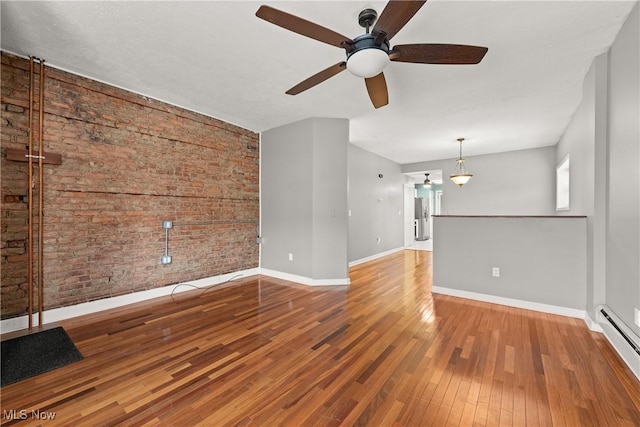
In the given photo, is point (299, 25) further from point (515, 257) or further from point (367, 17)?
point (515, 257)

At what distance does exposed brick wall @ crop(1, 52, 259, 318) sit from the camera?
263cm

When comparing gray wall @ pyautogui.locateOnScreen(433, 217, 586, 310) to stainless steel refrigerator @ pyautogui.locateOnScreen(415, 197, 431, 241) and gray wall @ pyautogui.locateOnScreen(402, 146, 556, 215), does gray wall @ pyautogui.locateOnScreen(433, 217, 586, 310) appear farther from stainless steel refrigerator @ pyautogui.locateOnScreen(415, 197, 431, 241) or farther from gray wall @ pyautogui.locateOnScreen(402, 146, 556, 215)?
stainless steel refrigerator @ pyautogui.locateOnScreen(415, 197, 431, 241)

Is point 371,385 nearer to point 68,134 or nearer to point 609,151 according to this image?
point 609,151

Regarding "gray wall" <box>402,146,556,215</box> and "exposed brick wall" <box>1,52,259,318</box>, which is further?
"gray wall" <box>402,146,556,215</box>

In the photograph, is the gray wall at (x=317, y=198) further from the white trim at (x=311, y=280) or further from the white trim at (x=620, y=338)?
the white trim at (x=620, y=338)

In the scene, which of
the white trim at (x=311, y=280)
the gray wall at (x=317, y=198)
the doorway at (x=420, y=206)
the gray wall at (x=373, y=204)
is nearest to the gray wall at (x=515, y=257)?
the white trim at (x=311, y=280)

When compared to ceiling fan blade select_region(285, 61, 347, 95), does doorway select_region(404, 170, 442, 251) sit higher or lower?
lower

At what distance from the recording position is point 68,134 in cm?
293

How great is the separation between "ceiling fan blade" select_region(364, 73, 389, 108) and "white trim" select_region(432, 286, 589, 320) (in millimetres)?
2752

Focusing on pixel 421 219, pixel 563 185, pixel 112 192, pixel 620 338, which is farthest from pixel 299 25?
pixel 421 219

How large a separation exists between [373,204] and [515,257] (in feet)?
12.1

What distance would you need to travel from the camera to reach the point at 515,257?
3309 mm
